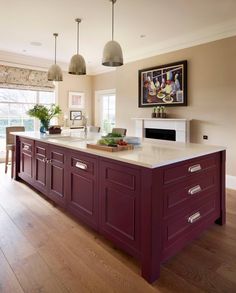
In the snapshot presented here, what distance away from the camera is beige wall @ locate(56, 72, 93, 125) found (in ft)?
21.6

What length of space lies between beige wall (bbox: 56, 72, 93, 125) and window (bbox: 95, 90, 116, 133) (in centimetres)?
26

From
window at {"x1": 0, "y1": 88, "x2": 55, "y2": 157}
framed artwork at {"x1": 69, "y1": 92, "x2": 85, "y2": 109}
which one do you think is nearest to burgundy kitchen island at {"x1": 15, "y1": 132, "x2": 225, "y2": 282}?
window at {"x1": 0, "y1": 88, "x2": 55, "y2": 157}

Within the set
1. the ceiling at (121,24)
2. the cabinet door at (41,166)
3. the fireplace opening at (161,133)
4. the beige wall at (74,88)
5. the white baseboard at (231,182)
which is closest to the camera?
the cabinet door at (41,166)

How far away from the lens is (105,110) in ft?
23.6

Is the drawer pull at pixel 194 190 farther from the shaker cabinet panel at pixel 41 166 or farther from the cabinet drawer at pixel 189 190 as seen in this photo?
the shaker cabinet panel at pixel 41 166

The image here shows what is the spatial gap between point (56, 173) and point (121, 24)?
9.10ft

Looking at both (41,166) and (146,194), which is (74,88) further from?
(146,194)

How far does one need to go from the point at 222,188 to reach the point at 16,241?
86.1 inches

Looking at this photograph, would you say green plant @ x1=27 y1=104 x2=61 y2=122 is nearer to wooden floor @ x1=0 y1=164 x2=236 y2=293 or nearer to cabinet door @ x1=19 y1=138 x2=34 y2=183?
cabinet door @ x1=19 y1=138 x2=34 y2=183

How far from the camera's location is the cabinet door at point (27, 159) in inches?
137

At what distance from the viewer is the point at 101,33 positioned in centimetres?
425

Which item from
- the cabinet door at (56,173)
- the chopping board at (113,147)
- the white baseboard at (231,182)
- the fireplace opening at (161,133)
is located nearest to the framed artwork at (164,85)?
the fireplace opening at (161,133)

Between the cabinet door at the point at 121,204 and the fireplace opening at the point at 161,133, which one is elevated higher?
the fireplace opening at the point at 161,133

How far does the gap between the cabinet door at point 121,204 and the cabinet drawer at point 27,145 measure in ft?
6.20
